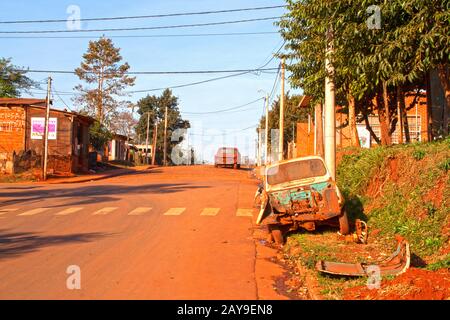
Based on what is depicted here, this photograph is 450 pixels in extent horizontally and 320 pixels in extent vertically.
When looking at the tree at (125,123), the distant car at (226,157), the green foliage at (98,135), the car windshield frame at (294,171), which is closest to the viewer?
the car windshield frame at (294,171)

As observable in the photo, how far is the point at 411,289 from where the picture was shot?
633 centimetres

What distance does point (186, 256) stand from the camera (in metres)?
10.1

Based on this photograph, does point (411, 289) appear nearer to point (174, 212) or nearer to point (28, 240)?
point (28, 240)

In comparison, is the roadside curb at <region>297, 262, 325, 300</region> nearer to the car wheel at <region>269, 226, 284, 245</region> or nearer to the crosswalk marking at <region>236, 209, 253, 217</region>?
the car wheel at <region>269, 226, 284, 245</region>

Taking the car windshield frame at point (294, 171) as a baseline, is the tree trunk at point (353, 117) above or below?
above

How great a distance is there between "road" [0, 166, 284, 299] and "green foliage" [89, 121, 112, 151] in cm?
3067

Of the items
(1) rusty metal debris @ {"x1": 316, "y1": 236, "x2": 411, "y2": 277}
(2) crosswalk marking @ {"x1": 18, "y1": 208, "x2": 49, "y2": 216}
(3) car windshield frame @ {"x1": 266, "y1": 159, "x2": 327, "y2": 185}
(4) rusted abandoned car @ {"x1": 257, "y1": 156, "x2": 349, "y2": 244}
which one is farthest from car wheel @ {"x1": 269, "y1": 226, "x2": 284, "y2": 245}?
(2) crosswalk marking @ {"x1": 18, "y1": 208, "x2": 49, "y2": 216}

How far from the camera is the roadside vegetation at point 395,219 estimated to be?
878cm

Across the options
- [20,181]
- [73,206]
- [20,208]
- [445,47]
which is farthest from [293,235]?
[20,181]

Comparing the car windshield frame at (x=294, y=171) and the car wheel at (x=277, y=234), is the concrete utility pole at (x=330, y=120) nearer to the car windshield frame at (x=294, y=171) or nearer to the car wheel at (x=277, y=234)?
the car windshield frame at (x=294, y=171)

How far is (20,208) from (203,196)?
281 inches

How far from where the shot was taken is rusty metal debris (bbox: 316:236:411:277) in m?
7.63

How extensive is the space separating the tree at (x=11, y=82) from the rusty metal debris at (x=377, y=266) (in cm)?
5220

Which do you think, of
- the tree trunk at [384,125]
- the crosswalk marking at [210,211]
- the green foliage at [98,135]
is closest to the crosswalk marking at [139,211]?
the crosswalk marking at [210,211]
